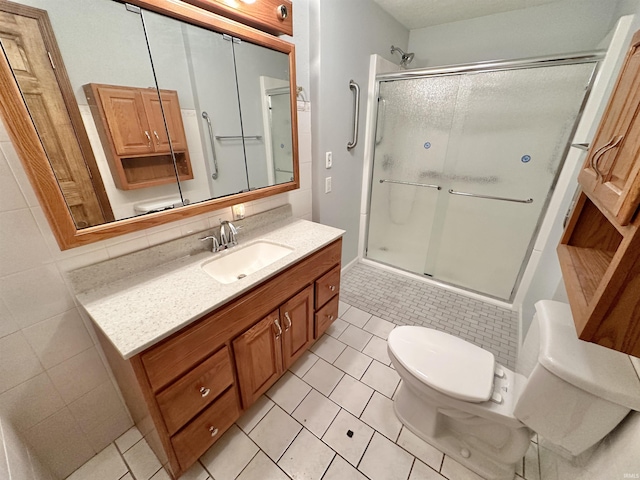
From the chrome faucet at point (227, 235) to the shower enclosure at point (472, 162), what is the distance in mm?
1569

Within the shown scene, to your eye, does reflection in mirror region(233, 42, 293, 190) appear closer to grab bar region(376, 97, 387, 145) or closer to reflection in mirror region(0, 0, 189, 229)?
reflection in mirror region(0, 0, 189, 229)

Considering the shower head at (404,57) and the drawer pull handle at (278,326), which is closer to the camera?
the drawer pull handle at (278,326)

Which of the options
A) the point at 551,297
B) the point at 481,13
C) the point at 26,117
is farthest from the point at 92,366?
the point at 481,13

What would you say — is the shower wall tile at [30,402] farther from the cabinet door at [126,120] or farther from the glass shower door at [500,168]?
the glass shower door at [500,168]

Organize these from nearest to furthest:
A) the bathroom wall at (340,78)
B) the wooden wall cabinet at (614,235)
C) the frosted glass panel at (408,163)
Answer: the wooden wall cabinet at (614,235) → the bathroom wall at (340,78) → the frosted glass panel at (408,163)

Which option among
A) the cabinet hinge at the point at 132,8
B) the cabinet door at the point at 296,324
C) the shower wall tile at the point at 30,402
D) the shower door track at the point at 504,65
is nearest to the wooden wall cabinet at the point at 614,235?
the shower door track at the point at 504,65

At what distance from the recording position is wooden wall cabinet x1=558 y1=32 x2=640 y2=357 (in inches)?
19.9

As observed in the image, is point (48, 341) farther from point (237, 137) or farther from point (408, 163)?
point (408, 163)

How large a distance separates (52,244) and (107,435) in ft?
3.06

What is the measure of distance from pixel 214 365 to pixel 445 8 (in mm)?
2735

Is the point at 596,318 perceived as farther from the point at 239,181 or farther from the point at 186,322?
the point at 239,181

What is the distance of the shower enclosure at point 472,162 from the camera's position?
5.22 feet

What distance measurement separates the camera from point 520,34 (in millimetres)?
1924

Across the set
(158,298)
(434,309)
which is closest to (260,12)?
(158,298)
